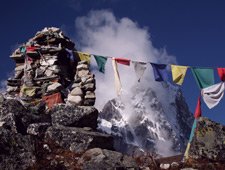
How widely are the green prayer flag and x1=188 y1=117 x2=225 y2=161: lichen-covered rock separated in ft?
11.6

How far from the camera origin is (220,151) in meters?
5.33

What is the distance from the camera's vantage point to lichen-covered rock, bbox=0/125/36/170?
4305mm

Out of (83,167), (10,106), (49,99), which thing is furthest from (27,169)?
(49,99)

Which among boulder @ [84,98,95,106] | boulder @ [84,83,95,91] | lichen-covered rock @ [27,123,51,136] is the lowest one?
lichen-covered rock @ [27,123,51,136]

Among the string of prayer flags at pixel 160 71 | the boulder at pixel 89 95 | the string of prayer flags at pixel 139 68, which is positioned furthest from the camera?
the string of prayer flags at pixel 139 68

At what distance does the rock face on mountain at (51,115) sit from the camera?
452cm

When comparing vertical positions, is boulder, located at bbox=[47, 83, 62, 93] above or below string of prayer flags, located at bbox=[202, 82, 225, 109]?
above

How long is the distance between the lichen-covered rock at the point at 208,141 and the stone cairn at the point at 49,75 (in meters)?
4.04

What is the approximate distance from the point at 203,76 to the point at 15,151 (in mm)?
7406

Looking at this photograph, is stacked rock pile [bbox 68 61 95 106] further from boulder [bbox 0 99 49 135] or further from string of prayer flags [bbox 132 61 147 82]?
string of prayer flags [bbox 132 61 147 82]

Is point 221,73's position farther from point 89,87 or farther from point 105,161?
point 105,161

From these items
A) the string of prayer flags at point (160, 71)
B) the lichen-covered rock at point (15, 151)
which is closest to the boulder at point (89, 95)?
A: the string of prayer flags at point (160, 71)

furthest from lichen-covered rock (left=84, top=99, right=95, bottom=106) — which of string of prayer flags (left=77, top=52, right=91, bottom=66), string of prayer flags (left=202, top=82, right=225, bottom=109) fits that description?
string of prayer flags (left=202, top=82, right=225, bottom=109)

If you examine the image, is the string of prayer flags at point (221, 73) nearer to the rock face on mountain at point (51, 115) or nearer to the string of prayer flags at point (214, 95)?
the string of prayer flags at point (214, 95)
